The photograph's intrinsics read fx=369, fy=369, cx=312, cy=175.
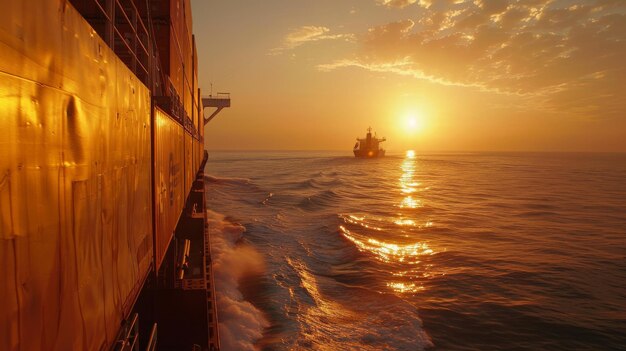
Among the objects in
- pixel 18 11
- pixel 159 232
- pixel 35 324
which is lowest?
pixel 159 232

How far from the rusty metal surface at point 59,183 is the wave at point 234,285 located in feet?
23.3

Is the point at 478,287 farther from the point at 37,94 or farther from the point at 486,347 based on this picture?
the point at 37,94

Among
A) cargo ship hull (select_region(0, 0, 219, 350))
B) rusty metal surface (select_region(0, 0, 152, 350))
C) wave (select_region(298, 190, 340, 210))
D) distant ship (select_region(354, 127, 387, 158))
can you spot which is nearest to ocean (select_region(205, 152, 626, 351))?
wave (select_region(298, 190, 340, 210))

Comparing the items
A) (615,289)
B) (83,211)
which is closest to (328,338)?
(83,211)

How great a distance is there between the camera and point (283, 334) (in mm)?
9711

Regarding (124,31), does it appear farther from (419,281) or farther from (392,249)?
(392,249)

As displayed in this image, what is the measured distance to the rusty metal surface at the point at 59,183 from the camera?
53.9 inches

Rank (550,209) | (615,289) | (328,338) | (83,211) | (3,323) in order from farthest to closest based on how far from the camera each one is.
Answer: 1. (550,209)
2. (615,289)
3. (328,338)
4. (83,211)
5. (3,323)

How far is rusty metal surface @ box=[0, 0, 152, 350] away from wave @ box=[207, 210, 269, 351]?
7.11 meters

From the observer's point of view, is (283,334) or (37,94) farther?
(283,334)

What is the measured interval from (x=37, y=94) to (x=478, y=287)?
14.1m

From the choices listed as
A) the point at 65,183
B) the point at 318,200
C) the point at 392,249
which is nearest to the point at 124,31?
the point at 65,183

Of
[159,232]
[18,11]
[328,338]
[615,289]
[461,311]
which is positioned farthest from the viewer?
[615,289]

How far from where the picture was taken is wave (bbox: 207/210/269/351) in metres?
9.46
